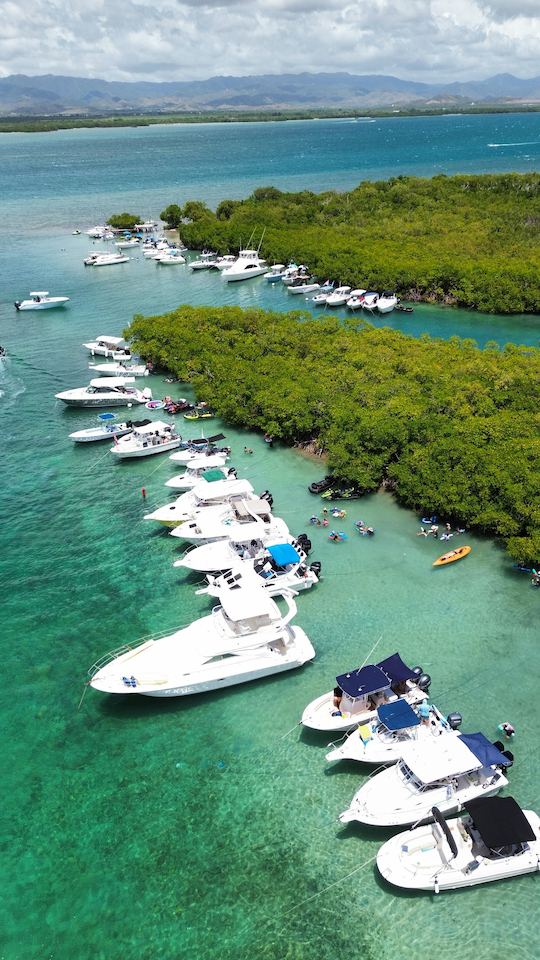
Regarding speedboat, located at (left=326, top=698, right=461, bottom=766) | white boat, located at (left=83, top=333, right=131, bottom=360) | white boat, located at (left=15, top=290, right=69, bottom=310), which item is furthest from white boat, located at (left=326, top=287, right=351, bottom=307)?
speedboat, located at (left=326, top=698, right=461, bottom=766)

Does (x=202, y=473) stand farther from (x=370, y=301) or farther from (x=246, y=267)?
(x=246, y=267)

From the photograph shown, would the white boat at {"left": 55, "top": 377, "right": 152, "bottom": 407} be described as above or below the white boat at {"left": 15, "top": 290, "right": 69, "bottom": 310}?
below

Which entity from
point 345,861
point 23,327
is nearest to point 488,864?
point 345,861

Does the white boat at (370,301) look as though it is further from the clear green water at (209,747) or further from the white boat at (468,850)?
the white boat at (468,850)

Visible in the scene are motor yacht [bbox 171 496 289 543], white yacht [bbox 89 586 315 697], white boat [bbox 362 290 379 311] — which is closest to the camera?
white yacht [bbox 89 586 315 697]

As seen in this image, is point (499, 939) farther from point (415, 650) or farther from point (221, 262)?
point (221, 262)

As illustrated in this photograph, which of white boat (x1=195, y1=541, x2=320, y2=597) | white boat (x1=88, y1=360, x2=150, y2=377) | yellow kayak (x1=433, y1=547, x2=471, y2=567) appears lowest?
yellow kayak (x1=433, y1=547, x2=471, y2=567)

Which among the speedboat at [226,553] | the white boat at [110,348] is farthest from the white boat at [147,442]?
the white boat at [110,348]

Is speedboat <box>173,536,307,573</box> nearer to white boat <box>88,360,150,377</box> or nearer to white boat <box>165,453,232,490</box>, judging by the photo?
white boat <box>165,453,232,490</box>
